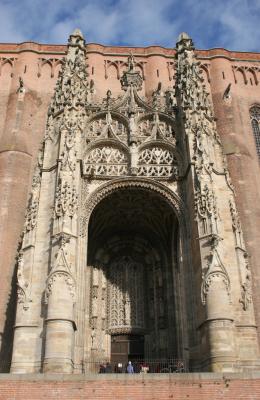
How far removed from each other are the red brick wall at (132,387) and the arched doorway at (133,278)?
20.5ft

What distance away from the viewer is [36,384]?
11109 mm

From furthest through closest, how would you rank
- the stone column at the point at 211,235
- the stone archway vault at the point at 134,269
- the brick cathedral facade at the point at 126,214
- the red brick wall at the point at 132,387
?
the stone archway vault at the point at 134,269
the brick cathedral facade at the point at 126,214
the stone column at the point at 211,235
the red brick wall at the point at 132,387

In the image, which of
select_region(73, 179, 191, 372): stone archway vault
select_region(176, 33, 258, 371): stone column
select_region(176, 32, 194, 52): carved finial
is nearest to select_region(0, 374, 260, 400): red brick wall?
select_region(176, 33, 258, 371): stone column

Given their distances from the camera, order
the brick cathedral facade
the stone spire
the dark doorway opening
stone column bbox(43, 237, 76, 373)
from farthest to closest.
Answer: the stone spire, the dark doorway opening, the brick cathedral facade, stone column bbox(43, 237, 76, 373)

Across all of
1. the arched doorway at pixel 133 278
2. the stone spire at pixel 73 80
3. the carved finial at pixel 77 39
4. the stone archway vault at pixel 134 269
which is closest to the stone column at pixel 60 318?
the stone archway vault at pixel 134 269

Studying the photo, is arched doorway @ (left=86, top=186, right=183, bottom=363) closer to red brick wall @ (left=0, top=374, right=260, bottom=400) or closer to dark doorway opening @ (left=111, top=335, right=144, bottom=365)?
dark doorway opening @ (left=111, top=335, right=144, bottom=365)

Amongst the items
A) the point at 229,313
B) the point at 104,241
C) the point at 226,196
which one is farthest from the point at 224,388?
the point at 104,241

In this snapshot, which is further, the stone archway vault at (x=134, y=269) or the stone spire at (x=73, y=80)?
the stone spire at (x=73, y=80)

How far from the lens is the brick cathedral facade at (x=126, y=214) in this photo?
1430cm

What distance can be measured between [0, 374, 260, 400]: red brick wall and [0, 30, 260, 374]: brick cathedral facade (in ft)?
5.32

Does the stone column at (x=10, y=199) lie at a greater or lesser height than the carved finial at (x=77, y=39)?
lesser

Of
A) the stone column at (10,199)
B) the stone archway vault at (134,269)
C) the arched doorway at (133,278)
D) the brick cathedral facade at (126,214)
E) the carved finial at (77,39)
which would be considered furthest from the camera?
the carved finial at (77,39)

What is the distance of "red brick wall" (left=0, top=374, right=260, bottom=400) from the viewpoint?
10984 millimetres

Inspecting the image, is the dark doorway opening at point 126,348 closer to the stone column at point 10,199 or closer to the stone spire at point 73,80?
the stone column at point 10,199
